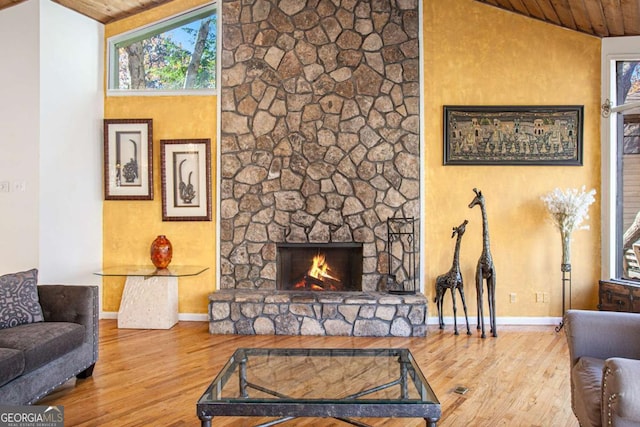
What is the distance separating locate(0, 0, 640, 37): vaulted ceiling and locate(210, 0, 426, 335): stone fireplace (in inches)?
41.9

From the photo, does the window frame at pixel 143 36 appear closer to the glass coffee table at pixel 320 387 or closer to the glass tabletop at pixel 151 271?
the glass tabletop at pixel 151 271

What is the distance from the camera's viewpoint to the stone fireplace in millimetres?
4988

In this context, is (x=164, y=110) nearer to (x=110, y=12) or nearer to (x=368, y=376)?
(x=110, y=12)

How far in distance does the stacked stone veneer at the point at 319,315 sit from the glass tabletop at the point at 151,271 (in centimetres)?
39

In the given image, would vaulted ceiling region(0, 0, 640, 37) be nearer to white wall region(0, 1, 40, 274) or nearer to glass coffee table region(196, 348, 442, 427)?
white wall region(0, 1, 40, 274)

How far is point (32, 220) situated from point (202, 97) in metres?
2.11

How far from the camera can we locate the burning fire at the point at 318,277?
5070mm

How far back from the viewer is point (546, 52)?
4.91 meters

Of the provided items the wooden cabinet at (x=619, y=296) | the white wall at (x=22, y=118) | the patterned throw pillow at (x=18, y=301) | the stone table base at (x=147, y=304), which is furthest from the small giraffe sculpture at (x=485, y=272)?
the white wall at (x=22, y=118)

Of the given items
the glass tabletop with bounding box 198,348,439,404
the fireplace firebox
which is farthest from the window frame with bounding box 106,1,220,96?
the glass tabletop with bounding box 198,348,439,404

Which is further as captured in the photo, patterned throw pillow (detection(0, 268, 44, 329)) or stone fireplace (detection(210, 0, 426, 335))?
stone fireplace (detection(210, 0, 426, 335))

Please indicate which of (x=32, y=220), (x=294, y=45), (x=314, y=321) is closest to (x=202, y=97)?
(x=294, y=45)

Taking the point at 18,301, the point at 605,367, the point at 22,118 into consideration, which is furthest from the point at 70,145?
the point at 605,367

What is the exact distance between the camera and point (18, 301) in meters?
3.08
